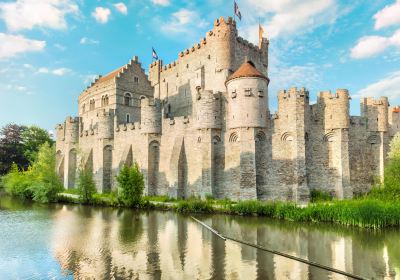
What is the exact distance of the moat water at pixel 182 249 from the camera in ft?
39.3

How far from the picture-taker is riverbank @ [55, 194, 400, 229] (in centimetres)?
1930

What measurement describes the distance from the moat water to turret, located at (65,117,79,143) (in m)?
23.7

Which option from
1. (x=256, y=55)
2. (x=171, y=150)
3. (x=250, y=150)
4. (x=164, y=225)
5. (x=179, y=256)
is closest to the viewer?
(x=179, y=256)

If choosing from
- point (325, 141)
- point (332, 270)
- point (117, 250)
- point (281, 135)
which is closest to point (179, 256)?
point (117, 250)

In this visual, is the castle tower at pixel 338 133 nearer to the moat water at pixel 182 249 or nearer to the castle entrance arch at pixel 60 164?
the moat water at pixel 182 249

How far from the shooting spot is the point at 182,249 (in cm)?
1509

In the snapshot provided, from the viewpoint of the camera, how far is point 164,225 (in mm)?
20625

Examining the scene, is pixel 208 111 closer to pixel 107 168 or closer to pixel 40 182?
pixel 107 168

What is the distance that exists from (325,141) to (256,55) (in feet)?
51.3

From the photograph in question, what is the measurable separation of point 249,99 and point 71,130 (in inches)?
1113

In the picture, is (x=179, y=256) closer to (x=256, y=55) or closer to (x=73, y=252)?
(x=73, y=252)

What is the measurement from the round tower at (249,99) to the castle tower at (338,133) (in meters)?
4.94

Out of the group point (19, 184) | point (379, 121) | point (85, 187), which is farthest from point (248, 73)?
point (19, 184)

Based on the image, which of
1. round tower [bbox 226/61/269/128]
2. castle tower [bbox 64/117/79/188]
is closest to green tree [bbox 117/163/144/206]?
round tower [bbox 226/61/269/128]
